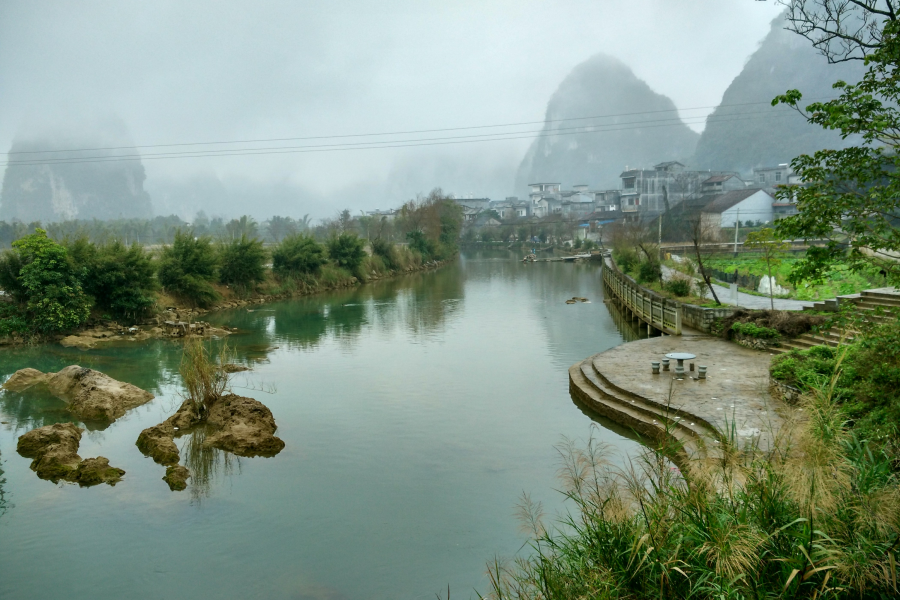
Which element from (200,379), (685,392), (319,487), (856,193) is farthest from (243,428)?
(856,193)

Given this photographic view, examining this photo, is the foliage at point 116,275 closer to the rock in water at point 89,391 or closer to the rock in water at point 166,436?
the rock in water at point 89,391

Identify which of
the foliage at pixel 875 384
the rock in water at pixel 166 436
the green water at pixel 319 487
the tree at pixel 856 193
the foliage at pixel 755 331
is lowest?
the green water at pixel 319 487

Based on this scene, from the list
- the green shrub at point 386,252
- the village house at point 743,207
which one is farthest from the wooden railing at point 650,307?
the village house at point 743,207

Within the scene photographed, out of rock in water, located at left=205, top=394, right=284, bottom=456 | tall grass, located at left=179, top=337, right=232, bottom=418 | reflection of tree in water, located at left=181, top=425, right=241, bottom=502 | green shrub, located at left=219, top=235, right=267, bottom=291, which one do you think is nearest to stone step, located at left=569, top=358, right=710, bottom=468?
rock in water, located at left=205, top=394, right=284, bottom=456

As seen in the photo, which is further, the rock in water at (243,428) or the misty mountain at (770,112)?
the misty mountain at (770,112)

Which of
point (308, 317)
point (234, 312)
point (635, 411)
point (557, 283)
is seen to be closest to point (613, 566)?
point (635, 411)

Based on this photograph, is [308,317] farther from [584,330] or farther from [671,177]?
[671,177]

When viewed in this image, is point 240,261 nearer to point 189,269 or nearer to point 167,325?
point 189,269
